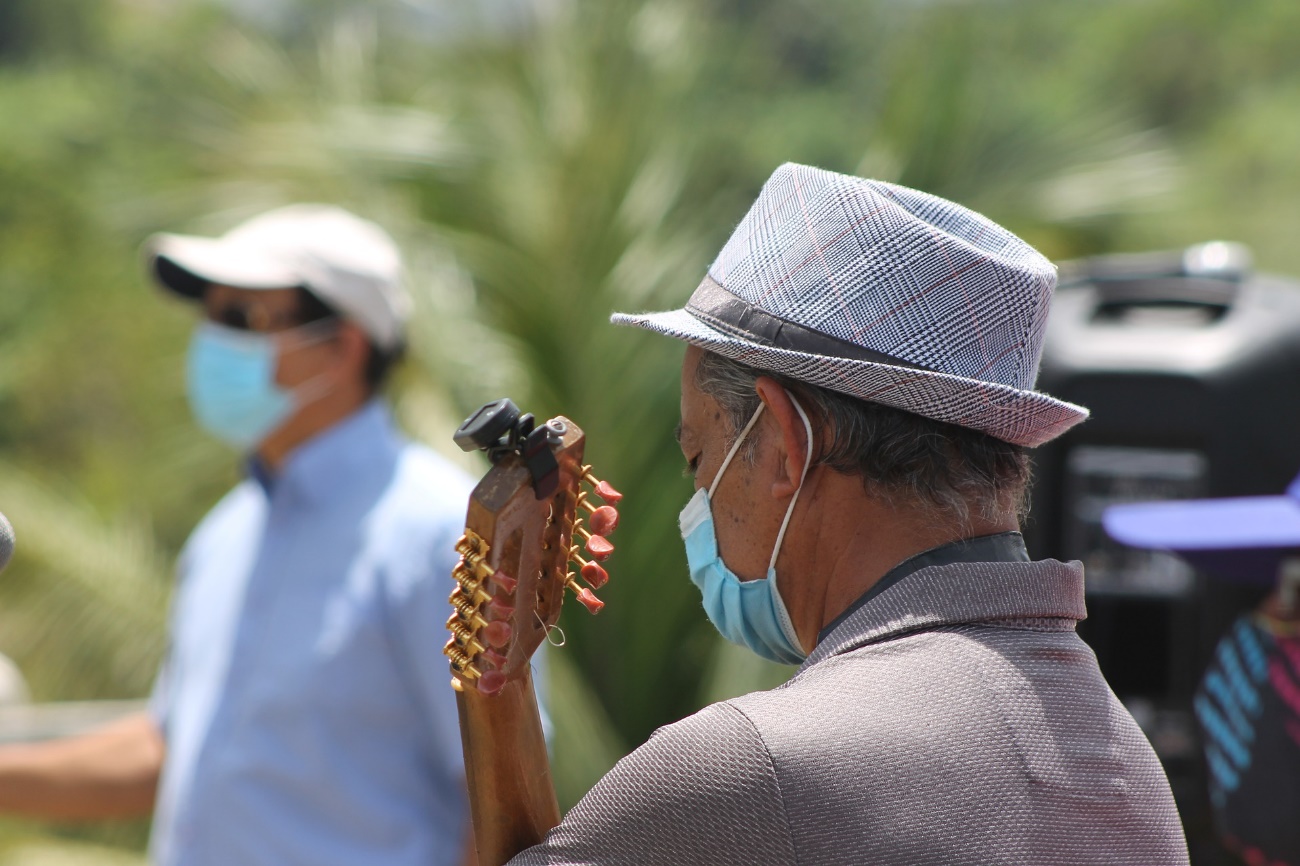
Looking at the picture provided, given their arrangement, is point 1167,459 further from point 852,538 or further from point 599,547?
point 599,547

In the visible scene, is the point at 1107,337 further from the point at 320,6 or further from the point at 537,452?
the point at 320,6

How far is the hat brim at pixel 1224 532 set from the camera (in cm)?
238

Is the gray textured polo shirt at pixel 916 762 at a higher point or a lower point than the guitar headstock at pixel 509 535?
lower

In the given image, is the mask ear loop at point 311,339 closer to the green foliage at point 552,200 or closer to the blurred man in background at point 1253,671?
the blurred man in background at point 1253,671

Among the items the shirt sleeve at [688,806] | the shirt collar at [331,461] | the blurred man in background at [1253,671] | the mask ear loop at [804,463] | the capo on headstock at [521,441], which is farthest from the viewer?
the shirt collar at [331,461]

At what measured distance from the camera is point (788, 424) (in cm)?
144

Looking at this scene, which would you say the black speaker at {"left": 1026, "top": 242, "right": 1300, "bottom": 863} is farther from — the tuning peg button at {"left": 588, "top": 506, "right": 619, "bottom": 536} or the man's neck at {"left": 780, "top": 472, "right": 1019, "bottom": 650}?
the tuning peg button at {"left": 588, "top": 506, "right": 619, "bottom": 536}

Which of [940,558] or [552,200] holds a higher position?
[552,200]

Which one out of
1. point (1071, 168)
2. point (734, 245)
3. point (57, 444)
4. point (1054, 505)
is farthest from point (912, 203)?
point (57, 444)

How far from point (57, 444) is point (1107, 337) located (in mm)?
9847

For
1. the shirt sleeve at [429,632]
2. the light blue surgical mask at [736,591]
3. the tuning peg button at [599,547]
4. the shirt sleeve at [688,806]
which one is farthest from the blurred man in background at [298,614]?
the shirt sleeve at [688,806]

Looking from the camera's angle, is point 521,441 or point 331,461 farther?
point 331,461

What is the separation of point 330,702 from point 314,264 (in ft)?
3.29

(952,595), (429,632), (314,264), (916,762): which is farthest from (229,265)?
(916,762)
